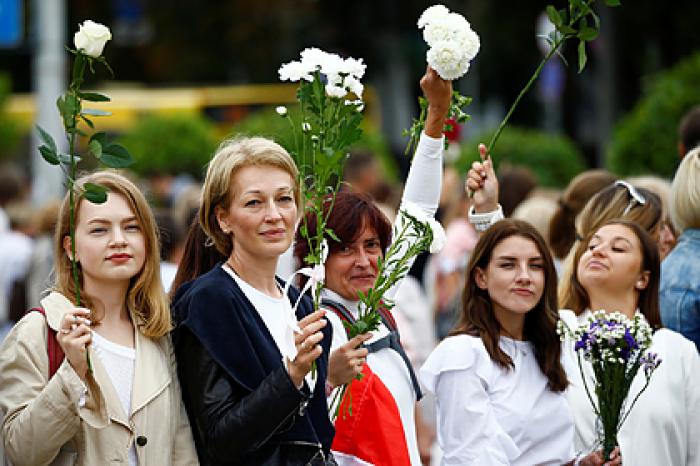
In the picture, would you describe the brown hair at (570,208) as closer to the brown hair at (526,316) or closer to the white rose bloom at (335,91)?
the brown hair at (526,316)

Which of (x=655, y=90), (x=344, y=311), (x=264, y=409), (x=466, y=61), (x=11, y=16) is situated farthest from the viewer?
(x=11, y=16)

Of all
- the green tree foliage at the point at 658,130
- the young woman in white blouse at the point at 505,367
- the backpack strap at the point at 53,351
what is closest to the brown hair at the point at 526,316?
the young woman in white blouse at the point at 505,367

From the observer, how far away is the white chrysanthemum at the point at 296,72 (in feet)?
13.3

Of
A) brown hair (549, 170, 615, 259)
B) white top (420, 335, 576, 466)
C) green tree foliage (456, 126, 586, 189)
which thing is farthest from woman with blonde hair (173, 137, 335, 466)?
green tree foliage (456, 126, 586, 189)

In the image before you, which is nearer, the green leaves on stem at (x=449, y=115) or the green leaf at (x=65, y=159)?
the green leaf at (x=65, y=159)

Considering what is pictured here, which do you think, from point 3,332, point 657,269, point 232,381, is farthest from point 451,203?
point 232,381

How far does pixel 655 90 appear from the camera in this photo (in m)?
12.5

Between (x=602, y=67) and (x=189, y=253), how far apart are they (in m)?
21.9

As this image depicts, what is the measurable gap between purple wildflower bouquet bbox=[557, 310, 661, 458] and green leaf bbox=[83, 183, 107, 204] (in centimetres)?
182

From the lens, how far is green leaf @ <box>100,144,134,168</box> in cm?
396

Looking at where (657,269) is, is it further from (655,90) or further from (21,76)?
(21,76)

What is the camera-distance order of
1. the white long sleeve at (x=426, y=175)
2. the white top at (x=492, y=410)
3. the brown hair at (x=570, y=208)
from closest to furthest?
1. the white long sleeve at (x=426, y=175)
2. the white top at (x=492, y=410)
3. the brown hair at (x=570, y=208)

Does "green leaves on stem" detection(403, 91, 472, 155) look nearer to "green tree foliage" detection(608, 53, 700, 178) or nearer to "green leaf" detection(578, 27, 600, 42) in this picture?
"green leaf" detection(578, 27, 600, 42)

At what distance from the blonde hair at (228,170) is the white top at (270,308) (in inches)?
5.8
